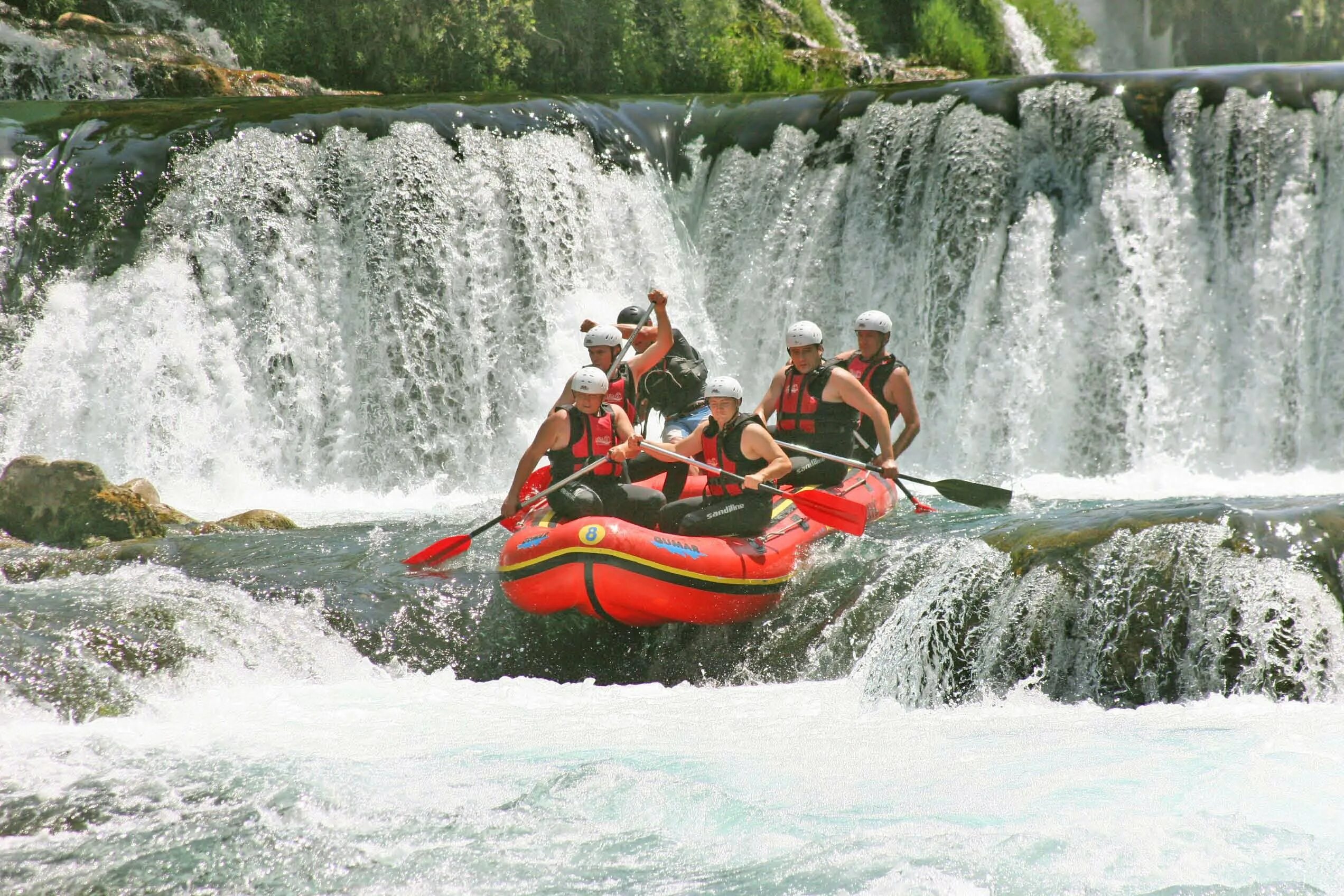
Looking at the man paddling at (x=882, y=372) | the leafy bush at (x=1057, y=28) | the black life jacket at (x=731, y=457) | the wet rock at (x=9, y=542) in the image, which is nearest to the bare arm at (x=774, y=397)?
the man paddling at (x=882, y=372)

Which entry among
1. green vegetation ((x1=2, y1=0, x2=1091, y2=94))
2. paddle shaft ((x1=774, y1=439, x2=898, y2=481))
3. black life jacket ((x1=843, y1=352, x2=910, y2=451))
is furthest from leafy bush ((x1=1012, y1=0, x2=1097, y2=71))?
paddle shaft ((x1=774, y1=439, x2=898, y2=481))

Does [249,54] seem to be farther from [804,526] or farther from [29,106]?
[804,526]

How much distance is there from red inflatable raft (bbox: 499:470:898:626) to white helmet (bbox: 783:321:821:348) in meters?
1.30

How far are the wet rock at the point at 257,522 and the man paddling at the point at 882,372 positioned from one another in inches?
144

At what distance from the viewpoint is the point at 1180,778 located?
181 inches

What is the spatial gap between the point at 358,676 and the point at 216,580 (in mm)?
1228

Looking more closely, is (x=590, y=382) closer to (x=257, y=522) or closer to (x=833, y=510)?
(x=833, y=510)

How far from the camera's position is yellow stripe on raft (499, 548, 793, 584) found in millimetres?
5965

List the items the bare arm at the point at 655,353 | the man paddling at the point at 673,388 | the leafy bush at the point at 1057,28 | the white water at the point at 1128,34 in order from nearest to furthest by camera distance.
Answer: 1. the bare arm at the point at 655,353
2. the man paddling at the point at 673,388
3. the leafy bush at the point at 1057,28
4. the white water at the point at 1128,34

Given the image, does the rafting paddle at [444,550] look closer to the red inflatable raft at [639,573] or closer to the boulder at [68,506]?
the red inflatable raft at [639,573]

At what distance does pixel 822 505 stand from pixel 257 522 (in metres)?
3.94

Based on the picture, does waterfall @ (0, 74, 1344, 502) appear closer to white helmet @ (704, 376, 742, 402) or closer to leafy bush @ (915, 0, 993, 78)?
white helmet @ (704, 376, 742, 402)

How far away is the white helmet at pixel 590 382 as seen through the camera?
6.62m

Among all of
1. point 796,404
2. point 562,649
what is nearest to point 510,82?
point 796,404
